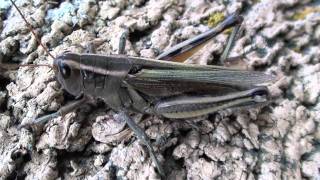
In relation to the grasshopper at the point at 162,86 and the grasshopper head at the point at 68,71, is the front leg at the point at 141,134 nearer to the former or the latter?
the grasshopper at the point at 162,86

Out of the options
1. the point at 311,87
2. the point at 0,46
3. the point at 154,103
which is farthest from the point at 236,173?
the point at 0,46

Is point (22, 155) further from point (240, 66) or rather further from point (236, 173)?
point (240, 66)

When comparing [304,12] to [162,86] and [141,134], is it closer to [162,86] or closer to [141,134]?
[162,86]

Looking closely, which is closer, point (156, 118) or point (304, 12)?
point (156, 118)

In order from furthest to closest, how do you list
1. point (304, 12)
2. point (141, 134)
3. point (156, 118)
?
1. point (304, 12)
2. point (156, 118)
3. point (141, 134)

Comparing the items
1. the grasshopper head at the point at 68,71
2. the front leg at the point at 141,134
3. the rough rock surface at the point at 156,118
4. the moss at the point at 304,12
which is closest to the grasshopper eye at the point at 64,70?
the grasshopper head at the point at 68,71

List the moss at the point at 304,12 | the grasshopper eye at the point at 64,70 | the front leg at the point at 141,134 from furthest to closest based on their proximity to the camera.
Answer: the moss at the point at 304,12
the grasshopper eye at the point at 64,70
the front leg at the point at 141,134

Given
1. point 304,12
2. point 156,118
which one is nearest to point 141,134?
point 156,118
